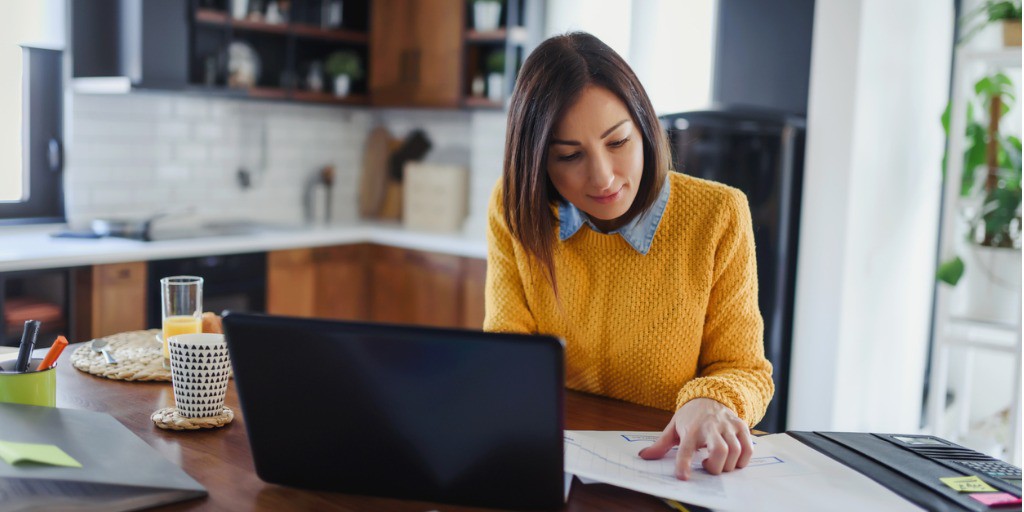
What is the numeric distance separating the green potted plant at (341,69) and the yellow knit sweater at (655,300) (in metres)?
2.98

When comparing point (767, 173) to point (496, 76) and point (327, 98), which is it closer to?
point (496, 76)

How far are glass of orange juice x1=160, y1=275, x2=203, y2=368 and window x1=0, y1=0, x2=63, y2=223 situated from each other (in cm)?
261

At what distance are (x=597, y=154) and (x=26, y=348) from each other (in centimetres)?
89

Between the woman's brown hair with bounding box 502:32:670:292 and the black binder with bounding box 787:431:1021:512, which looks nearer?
the black binder with bounding box 787:431:1021:512

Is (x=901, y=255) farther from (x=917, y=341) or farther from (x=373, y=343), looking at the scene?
(x=373, y=343)

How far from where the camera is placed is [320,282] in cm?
412

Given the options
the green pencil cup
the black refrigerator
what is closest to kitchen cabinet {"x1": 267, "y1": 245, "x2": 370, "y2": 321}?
the black refrigerator

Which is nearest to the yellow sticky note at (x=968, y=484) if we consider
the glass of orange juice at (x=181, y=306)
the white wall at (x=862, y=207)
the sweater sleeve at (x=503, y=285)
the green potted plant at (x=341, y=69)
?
the sweater sleeve at (x=503, y=285)

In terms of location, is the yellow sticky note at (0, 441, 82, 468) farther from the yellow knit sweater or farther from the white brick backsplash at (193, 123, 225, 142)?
the white brick backsplash at (193, 123, 225, 142)

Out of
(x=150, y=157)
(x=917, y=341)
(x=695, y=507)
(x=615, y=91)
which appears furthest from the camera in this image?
(x=150, y=157)

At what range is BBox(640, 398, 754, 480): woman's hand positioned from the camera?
1.15 metres

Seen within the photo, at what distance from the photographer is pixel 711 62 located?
144 inches

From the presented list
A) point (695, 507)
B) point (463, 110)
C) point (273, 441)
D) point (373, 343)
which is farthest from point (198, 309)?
point (463, 110)

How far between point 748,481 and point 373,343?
1.61ft
